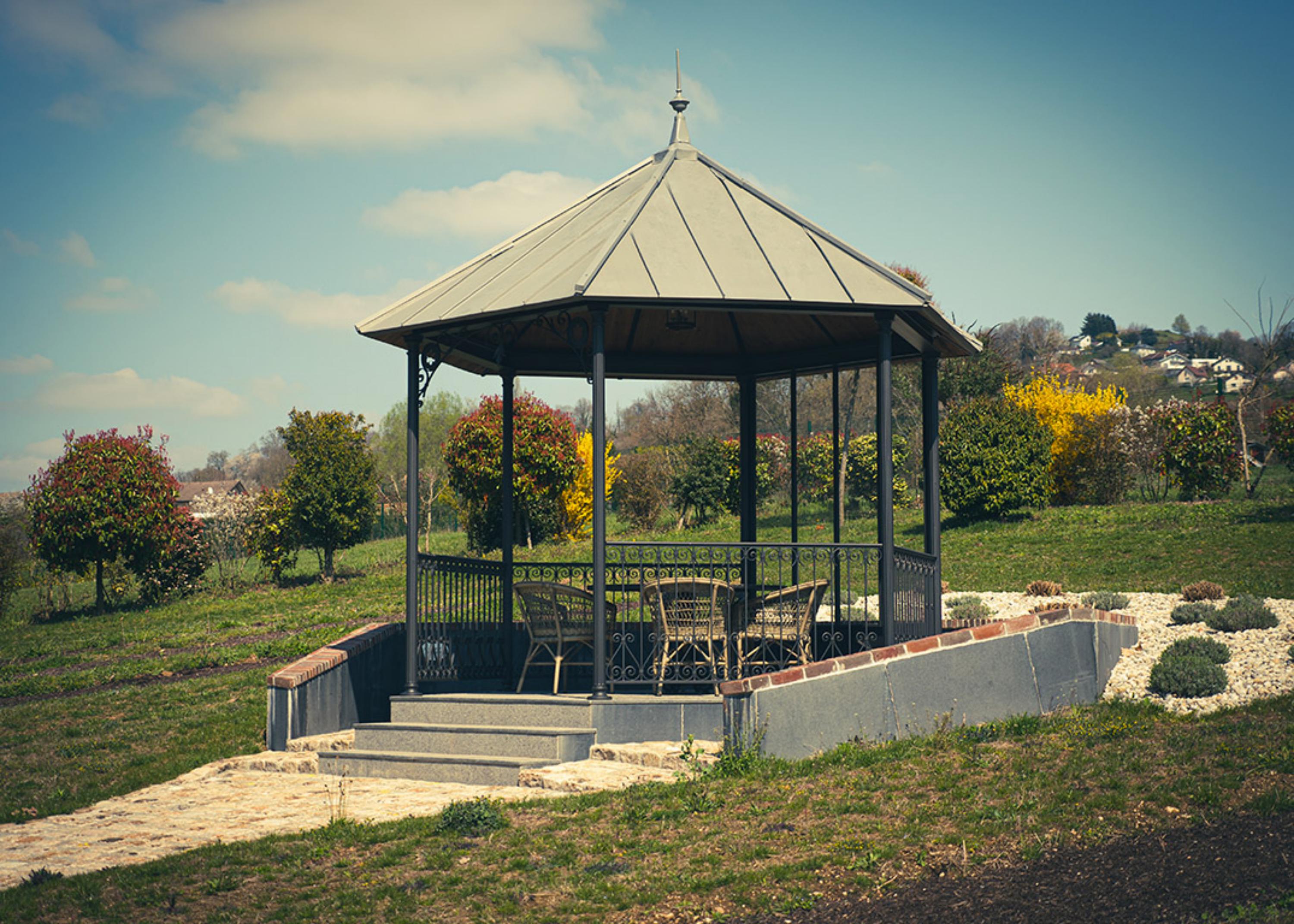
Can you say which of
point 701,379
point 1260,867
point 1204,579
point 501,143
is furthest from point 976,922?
point 1204,579

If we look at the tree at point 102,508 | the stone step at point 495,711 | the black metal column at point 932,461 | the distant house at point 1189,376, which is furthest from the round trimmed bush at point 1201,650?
the distant house at point 1189,376

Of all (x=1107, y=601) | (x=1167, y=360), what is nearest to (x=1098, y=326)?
(x=1167, y=360)

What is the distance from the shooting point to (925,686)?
7668mm

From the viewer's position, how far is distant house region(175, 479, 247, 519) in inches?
945

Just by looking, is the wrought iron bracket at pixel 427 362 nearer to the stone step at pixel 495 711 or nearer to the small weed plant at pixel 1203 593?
the stone step at pixel 495 711

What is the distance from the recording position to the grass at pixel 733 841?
4.66 m

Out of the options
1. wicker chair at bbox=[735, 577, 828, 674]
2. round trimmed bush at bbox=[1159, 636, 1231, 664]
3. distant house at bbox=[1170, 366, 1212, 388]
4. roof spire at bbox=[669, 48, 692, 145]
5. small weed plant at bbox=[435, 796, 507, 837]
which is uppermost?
distant house at bbox=[1170, 366, 1212, 388]

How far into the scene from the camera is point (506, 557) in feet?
32.4

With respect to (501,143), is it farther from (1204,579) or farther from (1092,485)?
(1092,485)

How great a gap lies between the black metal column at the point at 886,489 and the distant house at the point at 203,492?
1757 centimetres

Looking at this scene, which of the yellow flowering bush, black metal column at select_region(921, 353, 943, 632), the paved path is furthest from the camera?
the yellow flowering bush

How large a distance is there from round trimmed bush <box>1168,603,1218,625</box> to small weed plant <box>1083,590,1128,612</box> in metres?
0.97

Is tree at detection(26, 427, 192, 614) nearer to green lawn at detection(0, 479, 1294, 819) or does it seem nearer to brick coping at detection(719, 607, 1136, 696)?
green lawn at detection(0, 479, 1294, 819)

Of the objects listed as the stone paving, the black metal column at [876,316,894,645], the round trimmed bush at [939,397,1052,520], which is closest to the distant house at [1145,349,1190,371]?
the round trimmed bush at [939,397,1052,520]
